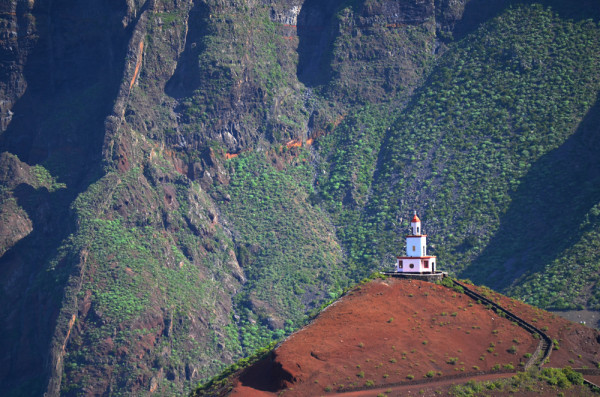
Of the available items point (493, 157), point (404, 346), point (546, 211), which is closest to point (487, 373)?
point (404, 346)

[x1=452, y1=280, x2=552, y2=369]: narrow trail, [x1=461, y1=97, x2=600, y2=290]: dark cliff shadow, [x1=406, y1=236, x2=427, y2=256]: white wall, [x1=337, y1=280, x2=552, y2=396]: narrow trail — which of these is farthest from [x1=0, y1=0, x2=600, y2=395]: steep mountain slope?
[x1=337, y1=280, x2=552, y2=396]: narrow trail

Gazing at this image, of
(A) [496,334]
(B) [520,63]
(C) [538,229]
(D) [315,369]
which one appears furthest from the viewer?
(B) [520,63]

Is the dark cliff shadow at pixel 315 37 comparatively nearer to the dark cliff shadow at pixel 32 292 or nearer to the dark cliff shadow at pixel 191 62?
the dark cliff shadow at pixel 191 62

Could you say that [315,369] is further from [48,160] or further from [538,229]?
[48,160]

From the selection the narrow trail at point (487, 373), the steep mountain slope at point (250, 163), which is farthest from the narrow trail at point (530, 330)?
the steep mountain slope at point (250, 163)

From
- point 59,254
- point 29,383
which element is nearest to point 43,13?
point 59,254
